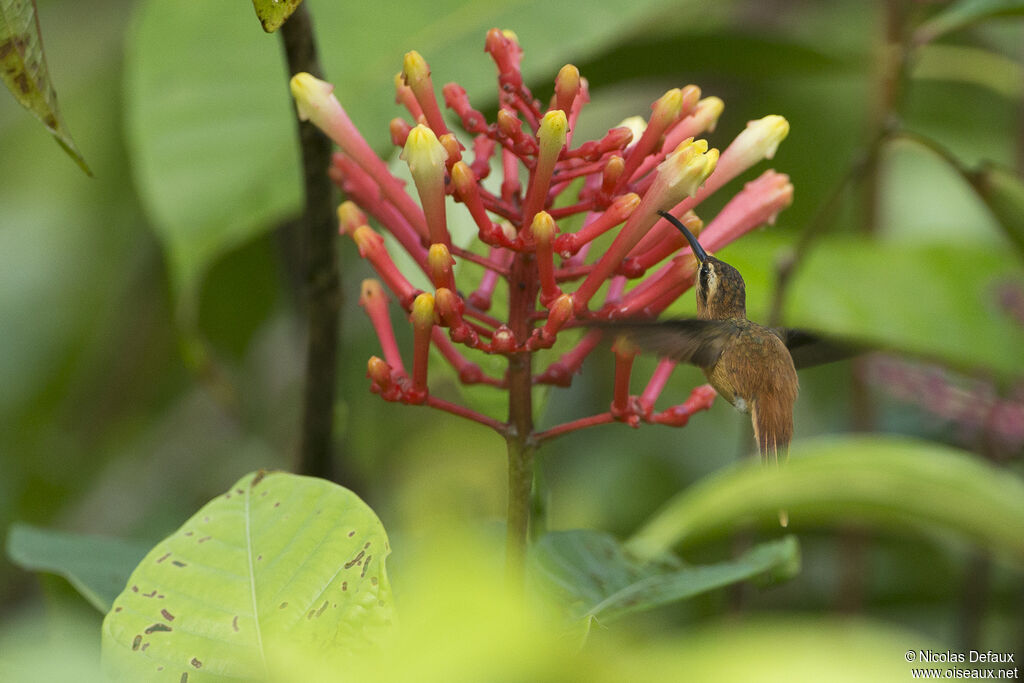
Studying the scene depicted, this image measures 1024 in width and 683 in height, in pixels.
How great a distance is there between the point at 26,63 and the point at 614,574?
46cm

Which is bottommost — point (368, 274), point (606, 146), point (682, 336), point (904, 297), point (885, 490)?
point (368, 274)

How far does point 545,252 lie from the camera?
53 centimetres

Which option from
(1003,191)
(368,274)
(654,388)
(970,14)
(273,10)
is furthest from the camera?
(368,274)

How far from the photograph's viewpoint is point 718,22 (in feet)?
4.91

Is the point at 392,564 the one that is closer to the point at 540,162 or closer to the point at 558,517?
the point at 540,162

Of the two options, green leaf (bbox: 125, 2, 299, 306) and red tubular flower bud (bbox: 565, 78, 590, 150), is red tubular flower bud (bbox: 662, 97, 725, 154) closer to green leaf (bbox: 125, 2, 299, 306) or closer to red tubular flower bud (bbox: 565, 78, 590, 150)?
red tubular flower bud (bbox: 565, 78, 590, 150)

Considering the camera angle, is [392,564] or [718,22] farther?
[718,22]

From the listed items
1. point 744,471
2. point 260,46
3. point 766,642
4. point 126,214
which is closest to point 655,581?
point 744,471

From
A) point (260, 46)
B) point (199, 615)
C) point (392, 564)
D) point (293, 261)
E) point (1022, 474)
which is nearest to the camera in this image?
point (199, 615)

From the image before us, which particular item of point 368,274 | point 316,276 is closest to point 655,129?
point 316,276

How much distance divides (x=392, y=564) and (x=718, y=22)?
1.16m

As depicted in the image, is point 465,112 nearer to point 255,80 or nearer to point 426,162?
point 426,162

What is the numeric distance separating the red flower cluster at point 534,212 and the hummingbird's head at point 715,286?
0.04 feet

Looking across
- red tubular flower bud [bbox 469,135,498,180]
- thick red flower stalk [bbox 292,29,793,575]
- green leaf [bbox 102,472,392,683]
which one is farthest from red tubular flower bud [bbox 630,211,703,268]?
green leaf [bbox 102,472,392,683]
